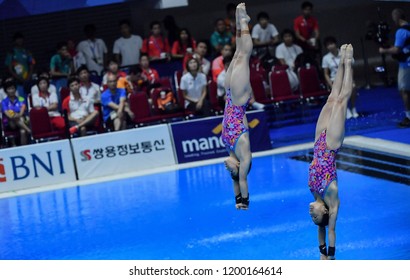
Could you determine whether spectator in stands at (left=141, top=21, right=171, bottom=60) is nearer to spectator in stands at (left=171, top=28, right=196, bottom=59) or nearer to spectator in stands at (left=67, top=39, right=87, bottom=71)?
spectator in stands at (left=171, top=28, right=196, bottom=59)

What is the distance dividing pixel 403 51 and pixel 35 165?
6629 mm

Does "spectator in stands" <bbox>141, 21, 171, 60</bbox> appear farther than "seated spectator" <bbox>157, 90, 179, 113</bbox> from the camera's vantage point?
Yes

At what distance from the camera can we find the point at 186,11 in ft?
66.3

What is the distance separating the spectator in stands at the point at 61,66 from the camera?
18.9m

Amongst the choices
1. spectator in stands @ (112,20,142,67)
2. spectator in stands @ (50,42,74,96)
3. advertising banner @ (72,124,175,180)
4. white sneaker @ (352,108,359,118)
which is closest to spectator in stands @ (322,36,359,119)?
white sneaker @ (352,108,359,118)

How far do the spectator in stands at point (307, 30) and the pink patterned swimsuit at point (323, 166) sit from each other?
854 centimetres

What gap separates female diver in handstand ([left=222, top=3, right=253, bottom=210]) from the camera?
34.1 ft

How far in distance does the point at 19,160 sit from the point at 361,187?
5989 mm

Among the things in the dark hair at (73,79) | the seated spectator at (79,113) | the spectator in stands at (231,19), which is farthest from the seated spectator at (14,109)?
the spectator in stands at (231,19)

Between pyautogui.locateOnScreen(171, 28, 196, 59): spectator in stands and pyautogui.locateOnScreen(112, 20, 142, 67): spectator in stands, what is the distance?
77 cm

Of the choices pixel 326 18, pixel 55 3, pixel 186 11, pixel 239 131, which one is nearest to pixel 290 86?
pixel 326 18

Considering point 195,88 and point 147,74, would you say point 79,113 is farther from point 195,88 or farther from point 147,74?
point 195,88

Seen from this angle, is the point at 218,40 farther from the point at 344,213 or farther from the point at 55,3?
the point at 344,213

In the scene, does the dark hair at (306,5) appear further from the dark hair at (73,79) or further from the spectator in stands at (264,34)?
the dark hair at (73,79)
